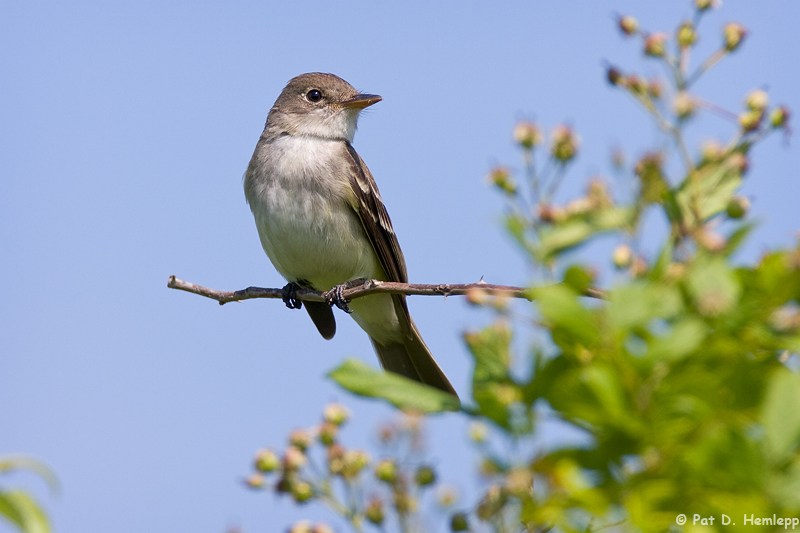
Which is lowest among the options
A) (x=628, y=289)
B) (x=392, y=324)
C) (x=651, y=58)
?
(x=628, y=289)

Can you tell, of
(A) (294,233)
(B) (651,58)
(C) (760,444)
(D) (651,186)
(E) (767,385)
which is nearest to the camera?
(C) (760,444)

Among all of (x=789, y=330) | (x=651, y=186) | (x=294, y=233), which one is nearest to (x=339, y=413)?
(x=651, y=186)

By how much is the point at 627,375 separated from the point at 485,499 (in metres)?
0.35

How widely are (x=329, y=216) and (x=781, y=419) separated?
6.12m

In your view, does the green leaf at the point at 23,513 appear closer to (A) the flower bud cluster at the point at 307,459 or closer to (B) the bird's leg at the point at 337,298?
(A) the flower bud cluster at the point at 307,459

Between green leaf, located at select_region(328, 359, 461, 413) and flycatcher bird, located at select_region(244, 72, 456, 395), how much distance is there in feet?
17.3

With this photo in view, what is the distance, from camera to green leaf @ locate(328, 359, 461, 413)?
1.46 m

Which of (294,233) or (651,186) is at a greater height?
(294,233)

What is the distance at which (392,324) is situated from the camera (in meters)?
7.93

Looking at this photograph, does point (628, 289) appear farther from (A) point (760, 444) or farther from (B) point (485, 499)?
(B) point (485, 499)

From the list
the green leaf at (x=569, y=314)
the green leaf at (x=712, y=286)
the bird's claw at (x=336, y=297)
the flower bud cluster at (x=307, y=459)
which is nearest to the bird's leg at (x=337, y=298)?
the bird's claw at (x=336, y=297)

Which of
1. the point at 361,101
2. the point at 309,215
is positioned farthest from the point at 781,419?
the point at 361,101

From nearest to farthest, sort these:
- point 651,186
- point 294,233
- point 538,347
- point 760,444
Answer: point 760,444, point 538,347, point 651,186, point 294,233

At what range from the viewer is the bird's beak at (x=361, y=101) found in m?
7.81
